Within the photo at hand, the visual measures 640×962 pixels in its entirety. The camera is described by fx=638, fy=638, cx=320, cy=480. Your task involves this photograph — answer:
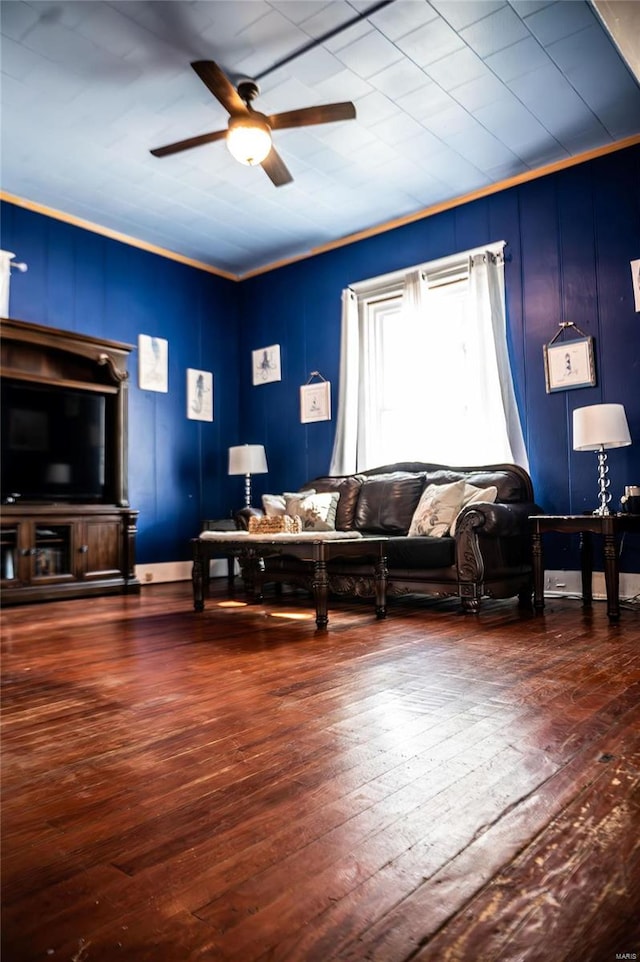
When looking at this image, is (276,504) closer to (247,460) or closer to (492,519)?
Answer: (247,460)

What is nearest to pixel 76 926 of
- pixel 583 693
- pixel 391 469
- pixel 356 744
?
pixel 356 744

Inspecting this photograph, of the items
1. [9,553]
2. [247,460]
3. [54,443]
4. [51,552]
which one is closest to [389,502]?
[247,460]

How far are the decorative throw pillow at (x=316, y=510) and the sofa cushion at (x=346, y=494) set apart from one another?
53mm

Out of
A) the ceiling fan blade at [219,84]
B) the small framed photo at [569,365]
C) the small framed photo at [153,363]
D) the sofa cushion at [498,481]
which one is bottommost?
the sofa cushion at [498,481]

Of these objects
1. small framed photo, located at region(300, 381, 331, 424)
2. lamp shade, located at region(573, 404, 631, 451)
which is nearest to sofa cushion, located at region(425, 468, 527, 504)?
lamp shade, located at region(573, 404, 631, 451)

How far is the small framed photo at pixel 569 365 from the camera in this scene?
4496 millimetres

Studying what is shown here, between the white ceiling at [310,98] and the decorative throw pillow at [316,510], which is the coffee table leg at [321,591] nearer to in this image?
the decorative throw pillow at [316,510]

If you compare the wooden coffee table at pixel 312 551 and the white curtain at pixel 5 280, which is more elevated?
the white curtain at pixel 5 280

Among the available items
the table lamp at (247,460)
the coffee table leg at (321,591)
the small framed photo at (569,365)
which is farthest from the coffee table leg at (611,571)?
the table lamp at (247,460)

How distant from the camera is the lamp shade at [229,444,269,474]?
613 centimetres

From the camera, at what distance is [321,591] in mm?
3441

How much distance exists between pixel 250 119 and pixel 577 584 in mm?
3625

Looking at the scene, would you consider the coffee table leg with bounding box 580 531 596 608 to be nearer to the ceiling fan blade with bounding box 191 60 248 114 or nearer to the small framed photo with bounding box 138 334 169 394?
the ceiling fan blade with bounding box 191 60 248 114

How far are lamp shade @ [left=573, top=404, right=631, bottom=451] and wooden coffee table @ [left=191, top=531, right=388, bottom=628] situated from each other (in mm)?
1406
